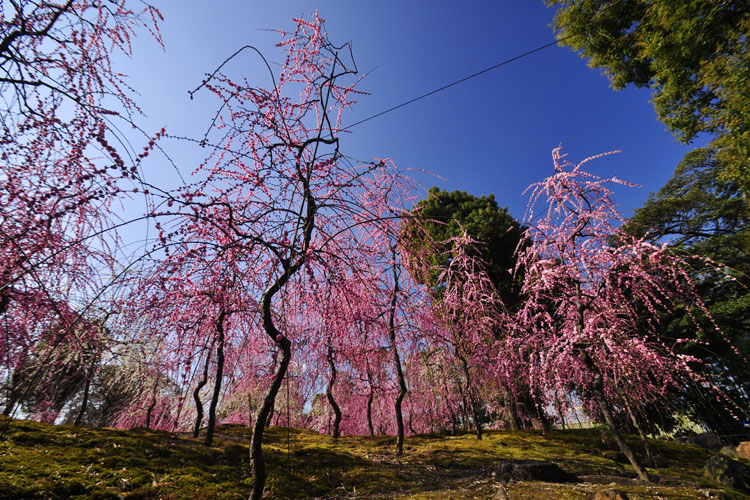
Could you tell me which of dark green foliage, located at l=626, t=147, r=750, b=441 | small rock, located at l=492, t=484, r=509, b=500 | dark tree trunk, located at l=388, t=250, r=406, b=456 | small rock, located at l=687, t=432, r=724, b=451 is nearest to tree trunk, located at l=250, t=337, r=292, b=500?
small rock, located at l=492, t=484, r=509, b=500

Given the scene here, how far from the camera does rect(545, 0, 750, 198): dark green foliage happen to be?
6152 mm

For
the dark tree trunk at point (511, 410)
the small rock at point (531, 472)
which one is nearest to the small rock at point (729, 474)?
the small rock at point (531, 472)

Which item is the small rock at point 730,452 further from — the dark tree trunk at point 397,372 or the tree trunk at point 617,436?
the dark tree trunk at point 397,372

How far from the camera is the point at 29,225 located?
11.8 ft

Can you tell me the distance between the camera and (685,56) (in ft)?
22.4

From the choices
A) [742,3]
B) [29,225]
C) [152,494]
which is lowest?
[152,494]

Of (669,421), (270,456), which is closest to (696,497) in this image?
(270,456)

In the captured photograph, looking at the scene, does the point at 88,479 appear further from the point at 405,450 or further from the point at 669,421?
the point at 669,421

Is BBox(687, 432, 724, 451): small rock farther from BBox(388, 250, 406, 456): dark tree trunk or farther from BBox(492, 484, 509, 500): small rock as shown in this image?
BBox(492, 484, 509, 500): small rock

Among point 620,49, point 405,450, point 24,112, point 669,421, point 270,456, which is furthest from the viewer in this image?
point 669,421

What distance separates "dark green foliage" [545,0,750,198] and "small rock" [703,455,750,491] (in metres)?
5.97

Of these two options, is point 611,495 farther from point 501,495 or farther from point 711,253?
point 711,253

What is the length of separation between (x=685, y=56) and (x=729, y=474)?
8446mm

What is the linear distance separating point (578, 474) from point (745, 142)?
24.8ft
